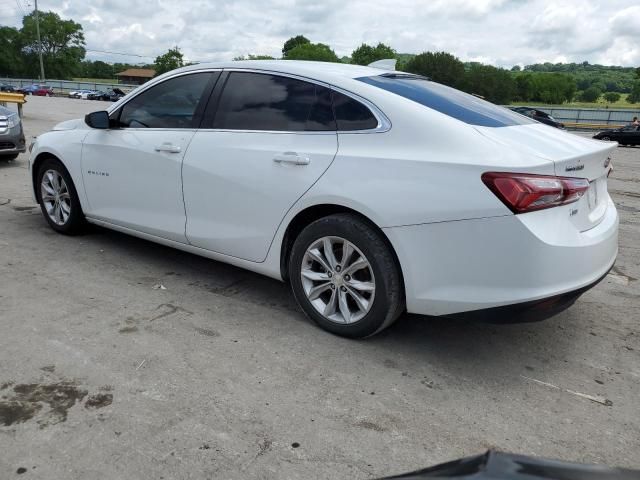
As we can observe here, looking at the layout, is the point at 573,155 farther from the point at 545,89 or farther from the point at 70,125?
the point at 545,89

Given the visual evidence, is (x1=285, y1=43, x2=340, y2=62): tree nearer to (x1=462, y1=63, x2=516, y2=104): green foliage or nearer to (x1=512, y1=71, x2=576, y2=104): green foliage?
(x1=462, y1=63, x2=516, y2=104): green foliage

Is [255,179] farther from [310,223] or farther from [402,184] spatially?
[402,184]

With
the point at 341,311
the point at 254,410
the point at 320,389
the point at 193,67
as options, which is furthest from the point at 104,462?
the point at 193,67

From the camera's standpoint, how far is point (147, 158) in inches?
168

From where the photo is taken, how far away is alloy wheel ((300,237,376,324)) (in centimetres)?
330

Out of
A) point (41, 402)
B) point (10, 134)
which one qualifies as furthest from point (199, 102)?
point (10, 134)

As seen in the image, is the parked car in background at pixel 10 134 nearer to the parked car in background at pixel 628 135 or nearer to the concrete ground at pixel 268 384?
the concrete ground at pixel 268 384

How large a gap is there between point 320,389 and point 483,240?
112 cm

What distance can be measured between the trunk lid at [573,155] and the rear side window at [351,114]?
637 mm

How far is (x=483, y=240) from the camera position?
9.34 ft

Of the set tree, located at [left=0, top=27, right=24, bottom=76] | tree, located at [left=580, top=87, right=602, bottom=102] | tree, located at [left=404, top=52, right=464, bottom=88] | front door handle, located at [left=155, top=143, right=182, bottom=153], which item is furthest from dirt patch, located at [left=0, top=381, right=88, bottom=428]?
tree, located at [left=580, top=87, right=602, bottom=102]

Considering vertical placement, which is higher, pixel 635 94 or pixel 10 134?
pixel 635 94

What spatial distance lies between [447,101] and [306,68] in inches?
37.1

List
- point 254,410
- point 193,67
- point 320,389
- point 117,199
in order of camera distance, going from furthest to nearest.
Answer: point 117,199 → point 193,67 → point 320,389 → point 254,410
